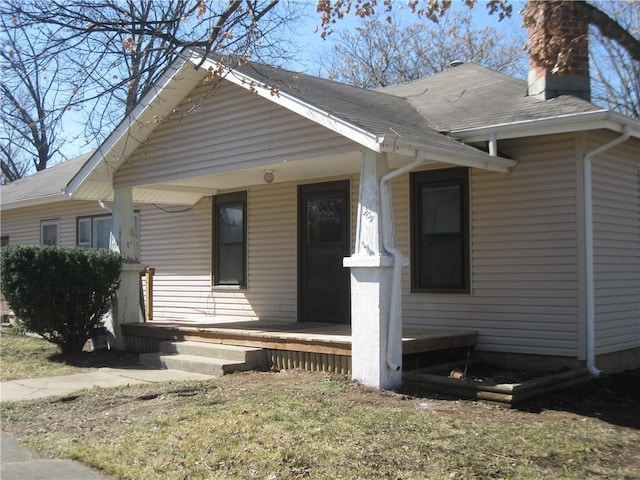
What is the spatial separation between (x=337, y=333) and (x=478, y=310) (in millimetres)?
1974

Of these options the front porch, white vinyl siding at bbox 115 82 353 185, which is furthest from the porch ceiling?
the front porch

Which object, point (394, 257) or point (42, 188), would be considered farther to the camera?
point (42, 188)

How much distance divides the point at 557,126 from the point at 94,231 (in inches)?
452

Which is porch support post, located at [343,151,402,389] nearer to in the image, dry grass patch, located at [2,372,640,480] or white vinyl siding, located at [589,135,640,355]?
dry grass patch, located at [2,372,640,480]

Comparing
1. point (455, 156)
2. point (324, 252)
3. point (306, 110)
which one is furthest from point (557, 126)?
point (324, 252)

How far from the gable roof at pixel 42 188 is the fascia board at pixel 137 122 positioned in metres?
3.14

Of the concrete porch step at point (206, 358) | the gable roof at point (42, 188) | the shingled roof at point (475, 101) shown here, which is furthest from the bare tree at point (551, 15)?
the gable roof at point (42, 188)

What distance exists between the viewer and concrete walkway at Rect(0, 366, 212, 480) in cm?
496

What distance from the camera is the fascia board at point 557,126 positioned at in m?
7.73

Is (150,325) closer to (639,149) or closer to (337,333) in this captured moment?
(337,333)

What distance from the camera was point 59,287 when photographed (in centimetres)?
1020

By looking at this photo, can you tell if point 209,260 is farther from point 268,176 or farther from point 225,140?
point 225,140

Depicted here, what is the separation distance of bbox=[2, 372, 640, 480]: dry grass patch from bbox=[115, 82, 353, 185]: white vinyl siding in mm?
3113

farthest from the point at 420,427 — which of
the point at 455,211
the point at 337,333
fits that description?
the point at 455,211
